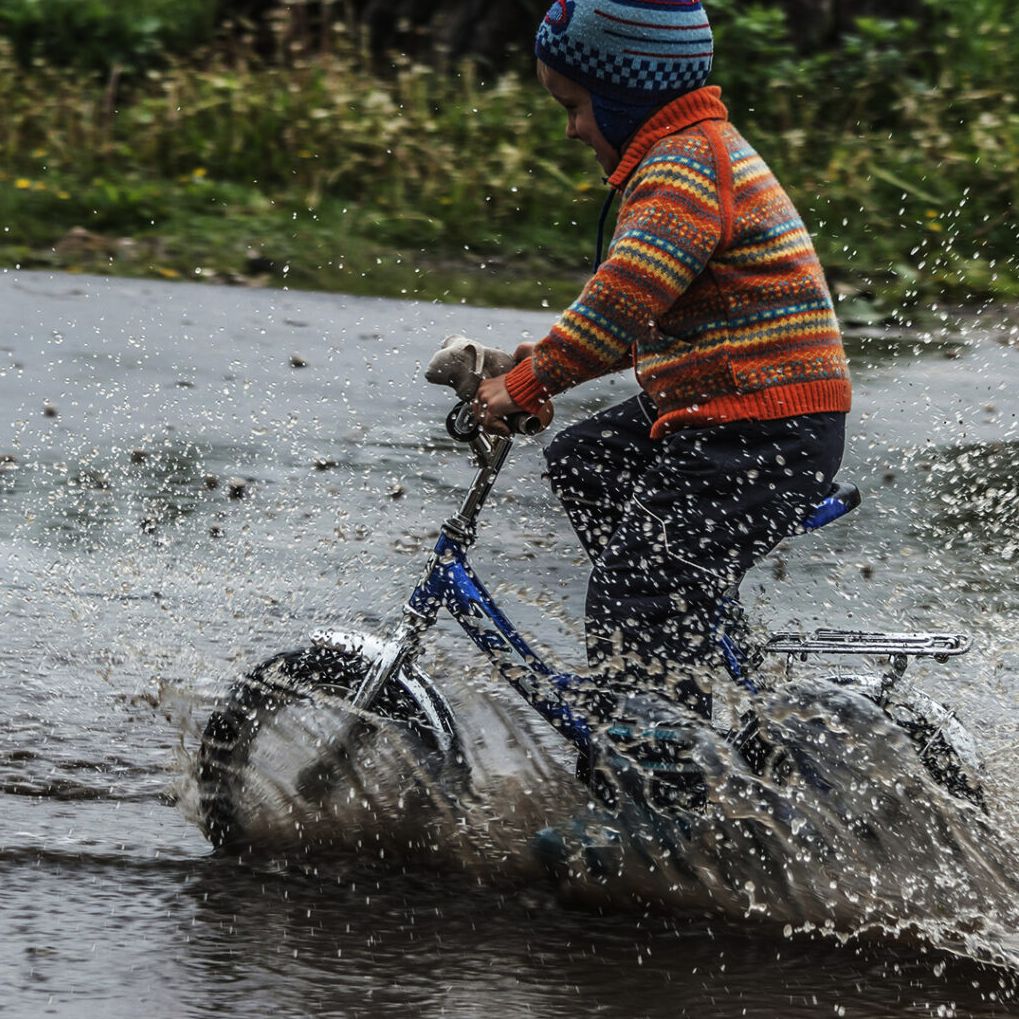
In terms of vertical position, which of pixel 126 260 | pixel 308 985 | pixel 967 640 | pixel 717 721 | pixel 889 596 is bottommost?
pixel 126 260

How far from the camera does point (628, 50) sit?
3.52 m

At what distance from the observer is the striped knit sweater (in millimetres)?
3439

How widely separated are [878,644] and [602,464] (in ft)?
2.30

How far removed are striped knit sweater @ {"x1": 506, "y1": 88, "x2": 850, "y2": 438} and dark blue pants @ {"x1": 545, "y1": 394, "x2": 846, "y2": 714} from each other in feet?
0.21

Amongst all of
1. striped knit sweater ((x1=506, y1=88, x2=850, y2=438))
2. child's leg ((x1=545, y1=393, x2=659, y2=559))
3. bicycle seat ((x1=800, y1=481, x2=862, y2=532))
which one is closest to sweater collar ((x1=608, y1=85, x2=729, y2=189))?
striped knit sweater ((x1=506, y1=88, x2=850, y2=438))

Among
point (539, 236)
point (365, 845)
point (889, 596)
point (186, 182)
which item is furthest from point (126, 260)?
point (365, 845)

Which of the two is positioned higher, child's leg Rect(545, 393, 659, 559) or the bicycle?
child's leg Rect(545, 393, 659, 559)

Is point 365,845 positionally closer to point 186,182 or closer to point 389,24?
point 186,182

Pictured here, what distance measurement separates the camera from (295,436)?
7.44 meters

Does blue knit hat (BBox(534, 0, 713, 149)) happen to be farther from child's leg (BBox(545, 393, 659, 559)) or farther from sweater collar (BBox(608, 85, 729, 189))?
child's leg (BBox(545, 393, 659, 559))

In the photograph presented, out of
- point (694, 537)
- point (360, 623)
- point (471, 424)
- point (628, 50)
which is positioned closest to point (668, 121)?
point (628, 50)

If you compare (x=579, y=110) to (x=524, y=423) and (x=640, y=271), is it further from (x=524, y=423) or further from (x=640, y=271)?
(x=524, y=423)

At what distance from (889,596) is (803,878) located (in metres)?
2.39

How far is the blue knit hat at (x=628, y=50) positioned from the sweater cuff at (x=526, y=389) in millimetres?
552
